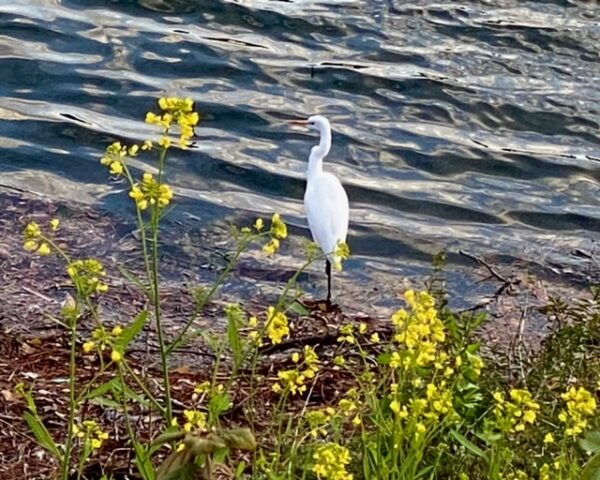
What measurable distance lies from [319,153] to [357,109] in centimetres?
139

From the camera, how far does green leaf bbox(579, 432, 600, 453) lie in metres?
2.61

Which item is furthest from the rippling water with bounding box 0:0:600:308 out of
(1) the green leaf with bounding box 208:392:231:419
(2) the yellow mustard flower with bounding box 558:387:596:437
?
(1) the green leaf with bounding box 208:392:231:419

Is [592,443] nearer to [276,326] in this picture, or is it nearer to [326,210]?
[276,326]

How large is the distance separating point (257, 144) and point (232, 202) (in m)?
0.93

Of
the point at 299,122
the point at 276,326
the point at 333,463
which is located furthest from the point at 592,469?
the point at 299,122

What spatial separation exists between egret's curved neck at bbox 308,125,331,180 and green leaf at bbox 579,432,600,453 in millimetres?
4994

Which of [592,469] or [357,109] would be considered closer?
[592,469]

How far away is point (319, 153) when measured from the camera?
7.77m

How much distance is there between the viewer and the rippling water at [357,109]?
7.58 m

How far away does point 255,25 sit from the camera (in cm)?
1026

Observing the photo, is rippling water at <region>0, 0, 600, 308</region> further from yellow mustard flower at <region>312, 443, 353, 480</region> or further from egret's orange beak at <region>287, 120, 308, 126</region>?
yellow mustard flower at <region>312, 443, 353, 480</region>

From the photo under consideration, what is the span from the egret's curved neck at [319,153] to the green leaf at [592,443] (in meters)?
4.99

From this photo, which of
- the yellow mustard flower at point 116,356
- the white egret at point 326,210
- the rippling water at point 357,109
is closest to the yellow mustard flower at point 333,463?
the yellow mustard flower at point 116,356

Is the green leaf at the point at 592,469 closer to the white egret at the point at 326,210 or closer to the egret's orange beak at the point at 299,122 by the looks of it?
the white egret at the point at 326,210
